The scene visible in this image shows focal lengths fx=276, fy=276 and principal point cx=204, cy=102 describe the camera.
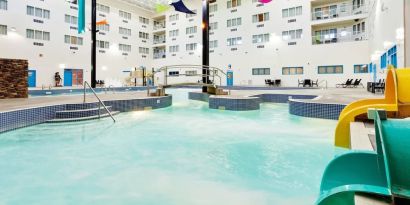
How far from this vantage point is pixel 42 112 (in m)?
6.14

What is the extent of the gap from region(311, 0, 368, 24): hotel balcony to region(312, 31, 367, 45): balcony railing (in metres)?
1.23

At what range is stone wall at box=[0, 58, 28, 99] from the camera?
25.3ft

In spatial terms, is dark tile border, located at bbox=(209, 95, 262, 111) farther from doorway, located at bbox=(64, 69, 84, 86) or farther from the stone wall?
doorway, located at bbox=(64, 69, 84, 86)

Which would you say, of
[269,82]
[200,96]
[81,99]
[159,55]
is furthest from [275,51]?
[81,99]

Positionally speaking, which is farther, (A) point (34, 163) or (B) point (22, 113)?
(B) point (22, 113)

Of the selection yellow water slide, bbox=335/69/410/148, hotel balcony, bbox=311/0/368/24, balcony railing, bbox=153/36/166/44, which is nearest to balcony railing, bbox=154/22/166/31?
balcony railing, bbox=153/36/166/44

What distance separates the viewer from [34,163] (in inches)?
138

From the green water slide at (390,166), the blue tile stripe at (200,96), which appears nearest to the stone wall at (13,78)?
the blue tile stripe at (200,96)

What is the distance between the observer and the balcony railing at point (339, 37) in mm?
18281

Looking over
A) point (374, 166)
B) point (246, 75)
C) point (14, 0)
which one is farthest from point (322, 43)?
point (14, 0)

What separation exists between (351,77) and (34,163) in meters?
18.4

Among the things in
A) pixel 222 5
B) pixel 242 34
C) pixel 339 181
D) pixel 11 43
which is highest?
pixel 222 5

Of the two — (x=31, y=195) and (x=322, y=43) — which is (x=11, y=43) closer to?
(x=31, y=195)

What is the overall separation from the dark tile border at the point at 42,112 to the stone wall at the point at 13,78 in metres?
2.53
